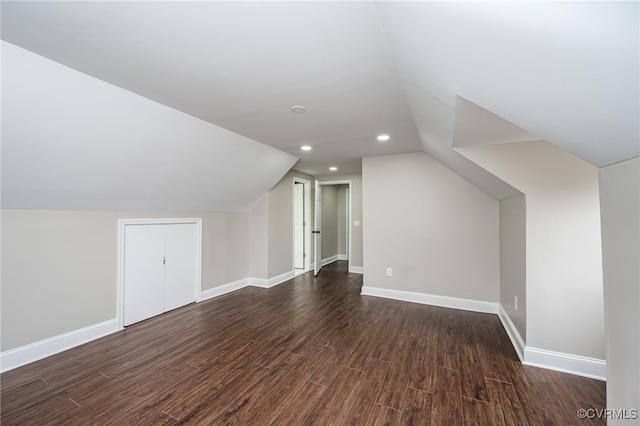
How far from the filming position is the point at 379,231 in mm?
4340

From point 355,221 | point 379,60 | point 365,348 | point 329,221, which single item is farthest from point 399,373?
point 329,221

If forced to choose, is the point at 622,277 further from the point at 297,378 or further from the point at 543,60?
the point at 297,378

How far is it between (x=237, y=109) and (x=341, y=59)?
1.21 m

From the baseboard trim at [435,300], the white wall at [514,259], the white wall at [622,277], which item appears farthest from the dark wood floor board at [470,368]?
the white wall at [622,277]

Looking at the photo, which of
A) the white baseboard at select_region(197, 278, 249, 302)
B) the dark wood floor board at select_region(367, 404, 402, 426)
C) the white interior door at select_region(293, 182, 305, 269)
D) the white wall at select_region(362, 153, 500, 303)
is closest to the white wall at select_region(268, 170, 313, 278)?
the white baseboard at select_region(197, 278, 249, 302)

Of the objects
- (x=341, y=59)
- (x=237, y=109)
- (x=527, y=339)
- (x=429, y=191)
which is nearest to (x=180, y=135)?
(x=237, y=109)

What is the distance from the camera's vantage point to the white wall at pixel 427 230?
12.0 ft

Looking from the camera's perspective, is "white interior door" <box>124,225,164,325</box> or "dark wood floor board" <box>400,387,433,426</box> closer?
"dark wood floor board" <box>400,387,433,426</box>

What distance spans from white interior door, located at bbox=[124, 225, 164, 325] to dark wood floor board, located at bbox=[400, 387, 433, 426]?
3250 mm

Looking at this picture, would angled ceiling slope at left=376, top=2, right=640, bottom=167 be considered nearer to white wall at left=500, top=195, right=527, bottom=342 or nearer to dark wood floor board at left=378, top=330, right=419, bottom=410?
white wall at left=500, top=195, right=527, bottom=342

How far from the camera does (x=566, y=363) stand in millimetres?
2277

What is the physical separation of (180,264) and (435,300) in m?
3.86

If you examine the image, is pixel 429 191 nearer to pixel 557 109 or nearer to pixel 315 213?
pixel 315 213

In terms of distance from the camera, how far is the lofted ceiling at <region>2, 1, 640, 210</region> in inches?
29.4
